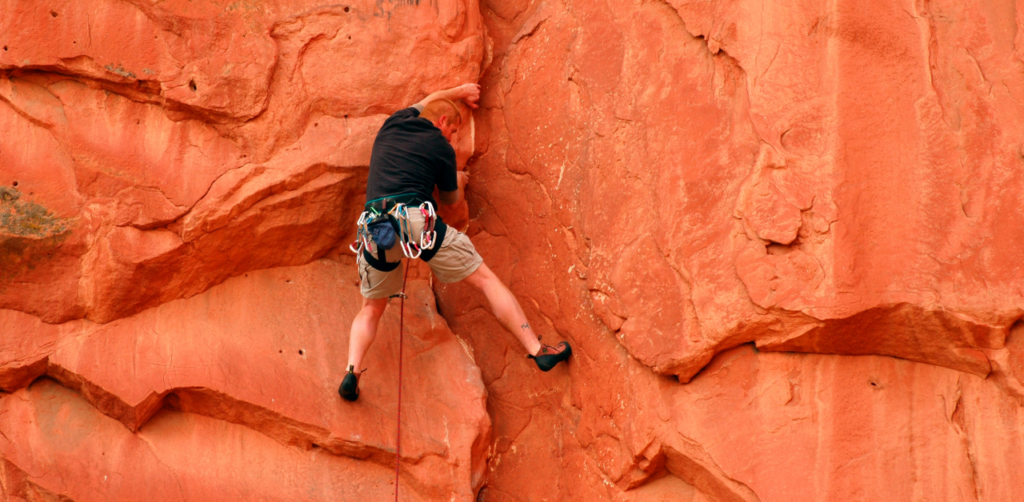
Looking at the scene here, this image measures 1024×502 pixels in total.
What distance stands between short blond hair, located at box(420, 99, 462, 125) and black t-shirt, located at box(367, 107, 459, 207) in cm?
15

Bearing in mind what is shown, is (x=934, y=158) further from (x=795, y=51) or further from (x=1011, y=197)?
(x=795, y=51)

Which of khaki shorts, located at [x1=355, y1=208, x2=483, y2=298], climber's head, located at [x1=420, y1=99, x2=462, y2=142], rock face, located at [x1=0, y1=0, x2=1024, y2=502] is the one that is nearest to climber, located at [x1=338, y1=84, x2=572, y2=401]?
khaki shorts, located at [x1=355, y1=208, x2=483, y2=298]

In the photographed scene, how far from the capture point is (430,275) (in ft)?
15.7

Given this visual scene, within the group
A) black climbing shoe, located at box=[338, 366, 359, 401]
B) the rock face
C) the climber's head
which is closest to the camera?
the rock face

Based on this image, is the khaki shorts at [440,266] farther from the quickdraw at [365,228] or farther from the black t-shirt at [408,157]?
the black t-shirt at [408,157]

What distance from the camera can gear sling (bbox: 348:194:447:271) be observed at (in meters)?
3.90

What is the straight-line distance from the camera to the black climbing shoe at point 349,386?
13.1 ft

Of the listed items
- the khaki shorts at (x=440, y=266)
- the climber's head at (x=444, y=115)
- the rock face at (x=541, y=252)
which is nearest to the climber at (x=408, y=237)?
the khaki shorts at (x=440, y=266)

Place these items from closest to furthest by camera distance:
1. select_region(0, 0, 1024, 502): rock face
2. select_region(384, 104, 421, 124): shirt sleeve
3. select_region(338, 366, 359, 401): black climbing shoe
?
select_region(0, 0, 1024, 502): rock face → select_region(338, 366, 359, 401): black climbing shoe → select_region(384, 104, 421, 124): shirt sleeve

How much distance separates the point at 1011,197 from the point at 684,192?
1.37 m

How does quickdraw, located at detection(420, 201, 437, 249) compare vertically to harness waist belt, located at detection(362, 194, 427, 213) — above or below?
below

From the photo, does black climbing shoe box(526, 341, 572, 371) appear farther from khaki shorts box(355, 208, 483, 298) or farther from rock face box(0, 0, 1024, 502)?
khaki shorts box(355, 208, 483, 298)

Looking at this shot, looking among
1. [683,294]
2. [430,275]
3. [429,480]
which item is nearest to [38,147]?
[430,275]

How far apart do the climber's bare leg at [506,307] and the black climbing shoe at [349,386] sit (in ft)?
2.55
